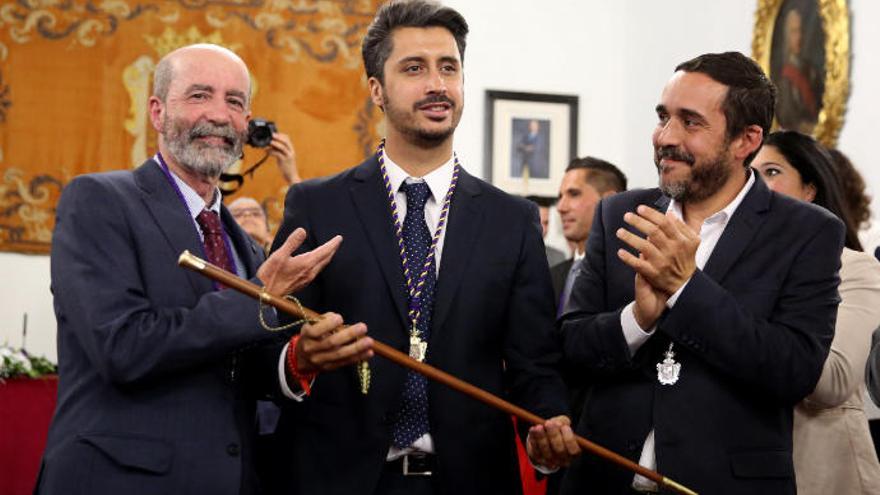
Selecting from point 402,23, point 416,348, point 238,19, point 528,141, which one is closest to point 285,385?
point 416,348

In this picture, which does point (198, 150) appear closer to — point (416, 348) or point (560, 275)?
point (416, 348)

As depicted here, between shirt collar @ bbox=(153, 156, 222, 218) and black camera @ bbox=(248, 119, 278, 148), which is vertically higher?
black camera @ bbox=(248, 119, 278, 148)

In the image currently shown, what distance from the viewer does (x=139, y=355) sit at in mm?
2498

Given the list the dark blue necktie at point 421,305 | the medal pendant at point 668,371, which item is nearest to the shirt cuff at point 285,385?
the dark blue necktie at point 421,305

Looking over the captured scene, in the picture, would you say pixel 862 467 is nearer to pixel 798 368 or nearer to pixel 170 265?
pixel 798 368

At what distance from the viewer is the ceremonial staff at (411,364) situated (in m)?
2.27

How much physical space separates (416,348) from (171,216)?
628mm

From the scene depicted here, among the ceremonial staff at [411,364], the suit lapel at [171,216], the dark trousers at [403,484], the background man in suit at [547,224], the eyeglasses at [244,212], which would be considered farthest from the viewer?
the background man in suit at [547,224]

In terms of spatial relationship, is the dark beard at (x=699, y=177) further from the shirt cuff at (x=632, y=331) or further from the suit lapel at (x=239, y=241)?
the suit lapel at (x=239, y=241)

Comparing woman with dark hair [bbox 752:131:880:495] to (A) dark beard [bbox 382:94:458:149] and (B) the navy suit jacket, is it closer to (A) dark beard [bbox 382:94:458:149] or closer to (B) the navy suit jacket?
(A) dark beard [bbox 382:94:458:149]

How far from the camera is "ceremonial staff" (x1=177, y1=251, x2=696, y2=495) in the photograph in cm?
227

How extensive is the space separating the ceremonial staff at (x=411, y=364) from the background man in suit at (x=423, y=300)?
0.08m

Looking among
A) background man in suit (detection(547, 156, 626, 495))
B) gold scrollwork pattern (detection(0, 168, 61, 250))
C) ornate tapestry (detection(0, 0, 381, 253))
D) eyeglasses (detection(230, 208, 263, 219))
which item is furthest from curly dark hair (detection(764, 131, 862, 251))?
gold scrollwork pattern (detection(0, 168, 61, 250))

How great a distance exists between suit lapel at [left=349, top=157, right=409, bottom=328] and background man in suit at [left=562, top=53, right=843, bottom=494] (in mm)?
406
